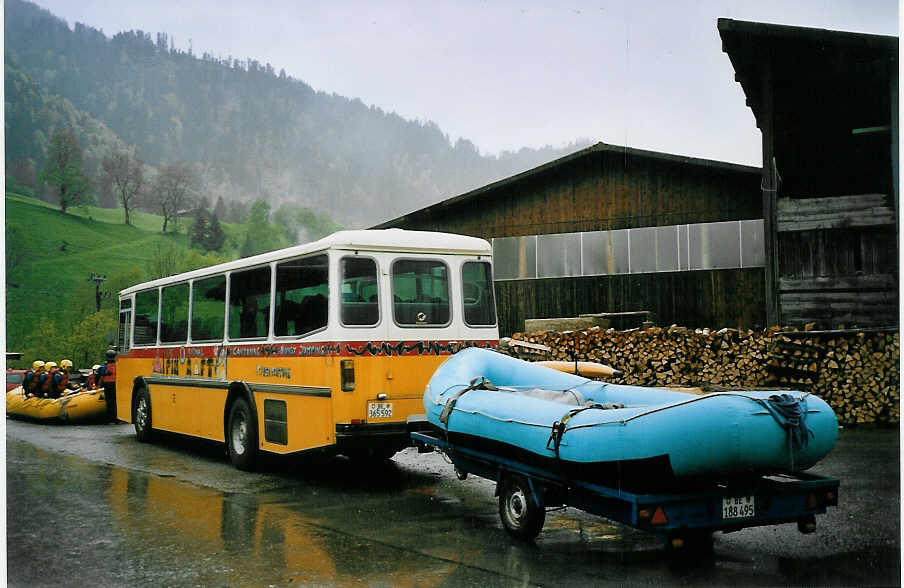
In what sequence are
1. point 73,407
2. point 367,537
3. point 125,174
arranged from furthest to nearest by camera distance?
point 73,407 → point 125,174 → point 367,537

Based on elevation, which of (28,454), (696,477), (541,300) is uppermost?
(541,300)

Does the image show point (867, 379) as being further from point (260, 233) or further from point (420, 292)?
point (260, 233)

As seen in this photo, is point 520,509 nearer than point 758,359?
Yes

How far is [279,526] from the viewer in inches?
276

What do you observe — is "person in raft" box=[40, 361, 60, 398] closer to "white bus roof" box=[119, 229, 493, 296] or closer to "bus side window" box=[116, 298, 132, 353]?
"bus side window" box=[116, 298, 132, 353]

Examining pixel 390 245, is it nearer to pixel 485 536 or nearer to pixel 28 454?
pixel 485 536

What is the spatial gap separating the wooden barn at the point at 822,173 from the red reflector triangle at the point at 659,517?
5041 millimetres

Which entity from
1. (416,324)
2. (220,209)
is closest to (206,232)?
(220,209)

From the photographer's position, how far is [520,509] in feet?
20.7

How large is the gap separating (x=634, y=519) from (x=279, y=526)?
10.5 feet

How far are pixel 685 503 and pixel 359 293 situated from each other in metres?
→ 4.43

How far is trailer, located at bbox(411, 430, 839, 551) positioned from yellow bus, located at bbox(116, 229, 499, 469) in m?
2.45

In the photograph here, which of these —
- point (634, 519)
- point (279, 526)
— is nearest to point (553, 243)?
point (279, 526)

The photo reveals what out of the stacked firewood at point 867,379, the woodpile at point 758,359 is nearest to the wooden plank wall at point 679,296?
the woodpile at point 758,359
